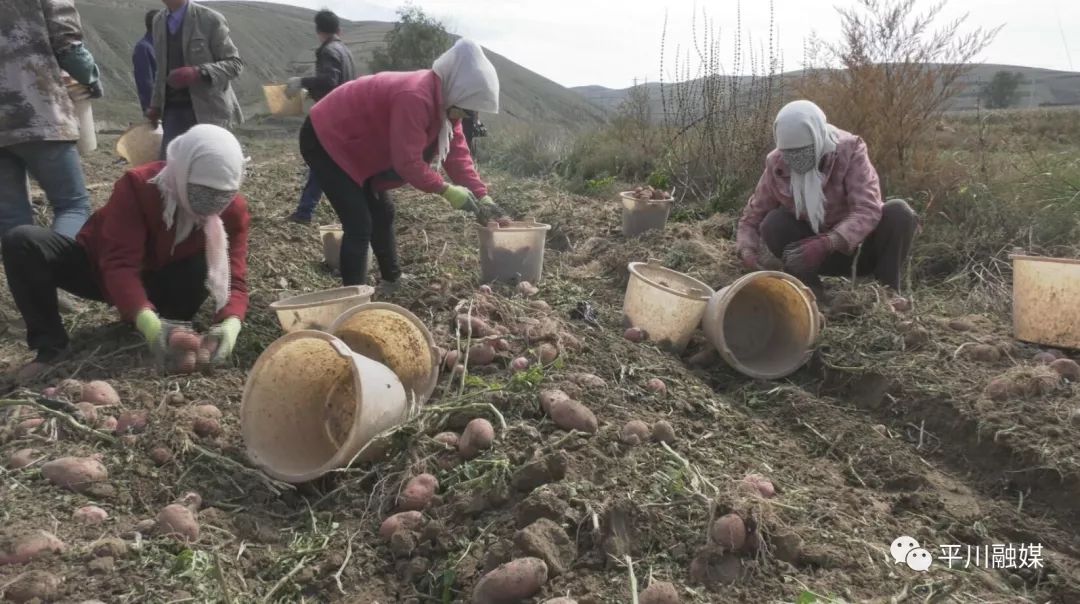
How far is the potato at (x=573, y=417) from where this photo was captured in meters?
2.11

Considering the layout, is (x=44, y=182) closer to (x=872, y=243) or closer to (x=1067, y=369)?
(x=872, y=243)

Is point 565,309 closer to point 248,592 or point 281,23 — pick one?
point 248,592

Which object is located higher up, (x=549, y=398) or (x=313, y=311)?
(x=313, y=311)

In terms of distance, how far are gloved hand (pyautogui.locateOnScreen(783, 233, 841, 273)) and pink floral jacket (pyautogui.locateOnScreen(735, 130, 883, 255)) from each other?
5cm

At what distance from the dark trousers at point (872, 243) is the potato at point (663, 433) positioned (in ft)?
4.93

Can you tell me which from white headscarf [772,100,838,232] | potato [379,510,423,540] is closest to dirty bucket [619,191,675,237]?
white headscarf [772,100,838,232]

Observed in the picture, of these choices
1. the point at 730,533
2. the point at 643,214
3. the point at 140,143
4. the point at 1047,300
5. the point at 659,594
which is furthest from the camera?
the point at 643,214

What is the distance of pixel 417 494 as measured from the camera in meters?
1.92

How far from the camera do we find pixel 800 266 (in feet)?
10.8

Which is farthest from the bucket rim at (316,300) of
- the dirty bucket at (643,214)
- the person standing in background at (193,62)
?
the dirty bucket at (643,214)

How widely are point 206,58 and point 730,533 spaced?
334 centimetres

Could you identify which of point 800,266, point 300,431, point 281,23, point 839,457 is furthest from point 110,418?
point 281,23

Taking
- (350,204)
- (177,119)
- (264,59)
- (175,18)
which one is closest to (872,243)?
(350,204)

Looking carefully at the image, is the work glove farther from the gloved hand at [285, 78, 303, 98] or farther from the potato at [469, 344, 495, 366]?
the gloved hand at [285, 78, 303, 98]
